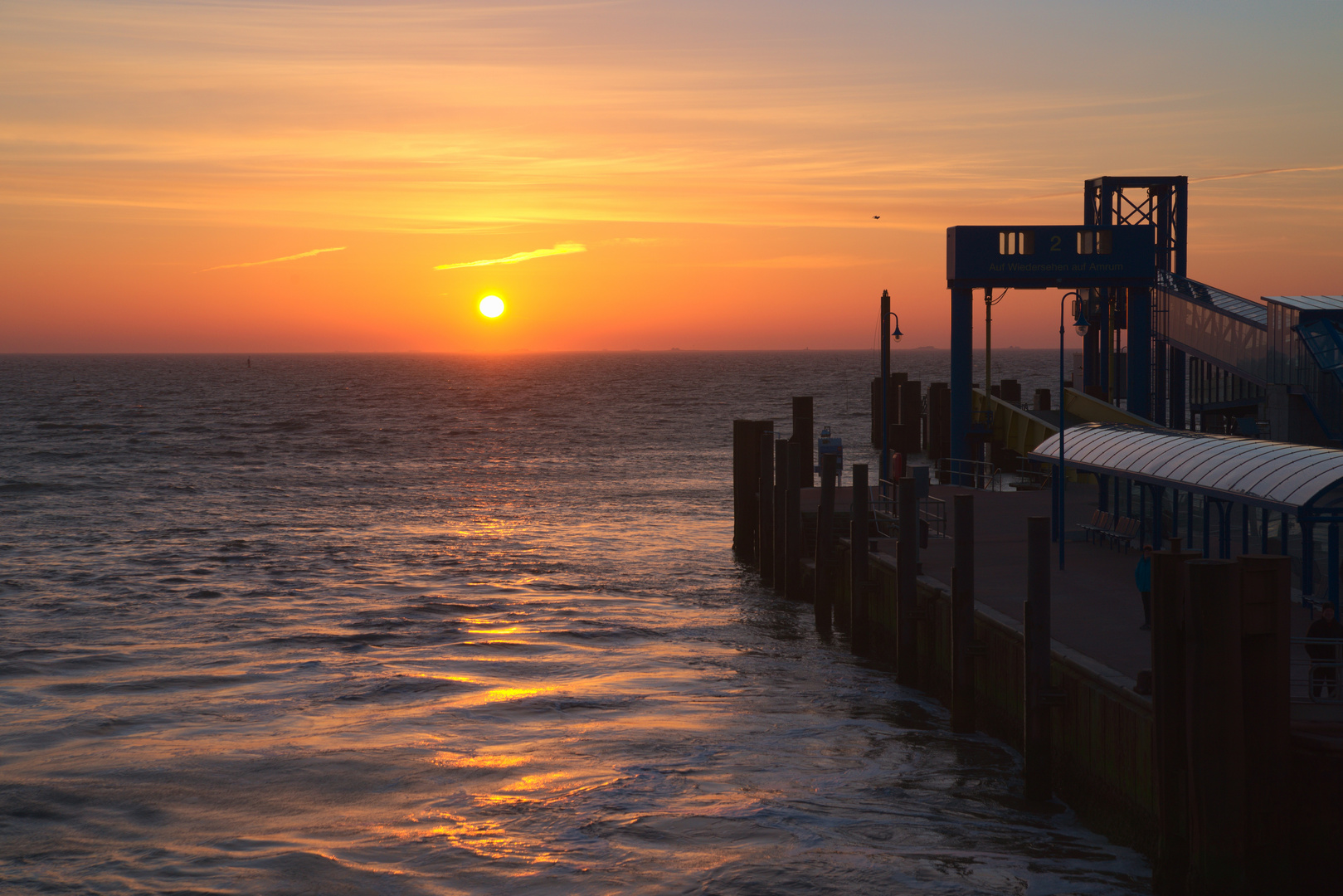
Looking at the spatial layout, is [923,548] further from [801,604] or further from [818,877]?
[818,877]

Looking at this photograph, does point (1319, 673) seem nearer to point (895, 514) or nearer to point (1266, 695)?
point (1266, 695)

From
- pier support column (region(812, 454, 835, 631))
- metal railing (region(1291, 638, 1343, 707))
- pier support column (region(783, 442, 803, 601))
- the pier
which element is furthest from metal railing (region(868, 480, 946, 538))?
metal railing (region(1291, 638, 1343, 707))

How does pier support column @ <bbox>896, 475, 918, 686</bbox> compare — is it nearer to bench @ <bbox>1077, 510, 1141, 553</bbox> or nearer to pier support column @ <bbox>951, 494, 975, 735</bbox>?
pier support column @ <bbox>951, 494, 975, 735</bbox>

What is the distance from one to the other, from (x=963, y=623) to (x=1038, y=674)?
217cm

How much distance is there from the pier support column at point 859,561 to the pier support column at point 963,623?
4.31 metres

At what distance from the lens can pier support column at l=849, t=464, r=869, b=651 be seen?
19.5 m

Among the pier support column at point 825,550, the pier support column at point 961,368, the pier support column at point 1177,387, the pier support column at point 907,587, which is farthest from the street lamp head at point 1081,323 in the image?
the pier support column at point 907,587

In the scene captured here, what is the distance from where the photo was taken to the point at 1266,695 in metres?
9.88

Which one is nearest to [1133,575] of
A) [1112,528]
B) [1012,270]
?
[1112,528]

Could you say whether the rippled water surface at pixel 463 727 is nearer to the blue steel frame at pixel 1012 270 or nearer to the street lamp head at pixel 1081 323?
the blue steel frame at pixel 1012 270

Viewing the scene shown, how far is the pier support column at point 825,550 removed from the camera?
21.9 m

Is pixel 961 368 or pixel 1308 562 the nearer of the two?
pixel 1308 562

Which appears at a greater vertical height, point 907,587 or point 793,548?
point 907,587

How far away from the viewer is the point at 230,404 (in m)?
118
